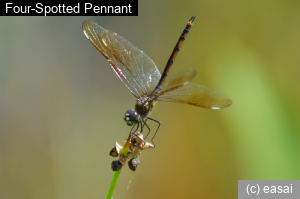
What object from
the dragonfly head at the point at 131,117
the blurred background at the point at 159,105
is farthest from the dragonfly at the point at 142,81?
the blurred background at the point at 159,105

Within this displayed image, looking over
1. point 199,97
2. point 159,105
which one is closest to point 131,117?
point 199,97

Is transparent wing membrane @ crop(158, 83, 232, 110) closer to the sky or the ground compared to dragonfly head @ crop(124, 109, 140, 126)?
closer to the sky

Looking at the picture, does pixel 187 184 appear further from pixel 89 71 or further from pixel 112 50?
pixel 89 71

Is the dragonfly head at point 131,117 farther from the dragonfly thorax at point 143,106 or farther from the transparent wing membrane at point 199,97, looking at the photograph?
the transparent wing membrane at point 199,97

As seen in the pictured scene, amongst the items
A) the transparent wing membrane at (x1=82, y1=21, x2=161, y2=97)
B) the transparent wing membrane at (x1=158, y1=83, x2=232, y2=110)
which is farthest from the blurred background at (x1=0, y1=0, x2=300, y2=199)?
the transparent wing membrane at (x1=82, y1=21, x2=161, y2=97)

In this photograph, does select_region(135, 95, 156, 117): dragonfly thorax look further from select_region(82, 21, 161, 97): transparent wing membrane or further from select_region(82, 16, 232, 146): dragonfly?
select_region(82, 21, 161, 97): transparent wing membrane

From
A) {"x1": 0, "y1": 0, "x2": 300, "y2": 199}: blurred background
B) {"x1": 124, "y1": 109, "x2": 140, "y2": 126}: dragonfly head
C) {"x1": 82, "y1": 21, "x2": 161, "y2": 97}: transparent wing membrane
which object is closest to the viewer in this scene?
{"x1": 124, "y1": 109, "x2": 140, "y2": 126}: dragonfly head

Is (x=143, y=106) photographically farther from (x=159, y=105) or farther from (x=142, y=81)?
(x=159, y=105)
